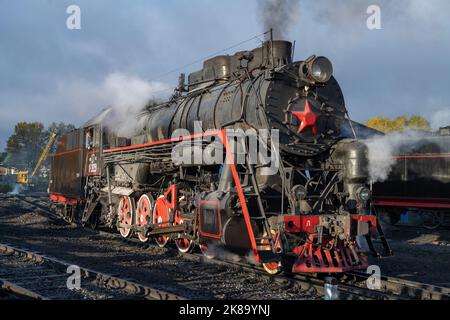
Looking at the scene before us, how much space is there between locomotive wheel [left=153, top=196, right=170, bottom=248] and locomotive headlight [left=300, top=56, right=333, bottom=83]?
4062 millimetres

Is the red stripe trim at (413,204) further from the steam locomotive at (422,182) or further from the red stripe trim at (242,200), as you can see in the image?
the red stripe trim at (242,200)

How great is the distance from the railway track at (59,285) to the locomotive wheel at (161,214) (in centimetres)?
250

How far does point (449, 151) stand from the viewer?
556 inches

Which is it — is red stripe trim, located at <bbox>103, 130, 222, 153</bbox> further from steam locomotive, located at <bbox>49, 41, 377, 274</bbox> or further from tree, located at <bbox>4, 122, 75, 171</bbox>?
tree, located at <bbox>4, 122, 75, 171</bbox>

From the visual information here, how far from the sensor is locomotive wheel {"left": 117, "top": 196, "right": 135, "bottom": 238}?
1154cm

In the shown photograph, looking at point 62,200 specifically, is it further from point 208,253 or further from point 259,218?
point 259,218

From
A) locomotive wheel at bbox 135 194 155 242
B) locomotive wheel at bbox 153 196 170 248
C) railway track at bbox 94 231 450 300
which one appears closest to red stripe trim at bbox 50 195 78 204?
locomotive wheel at bbox 135 194 155 242

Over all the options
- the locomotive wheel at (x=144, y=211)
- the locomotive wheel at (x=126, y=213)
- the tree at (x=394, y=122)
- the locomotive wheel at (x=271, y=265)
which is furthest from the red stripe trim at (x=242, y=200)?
the tree at (x=394, y=122)

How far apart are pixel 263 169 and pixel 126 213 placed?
17.8 ft

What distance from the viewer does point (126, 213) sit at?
11867mm

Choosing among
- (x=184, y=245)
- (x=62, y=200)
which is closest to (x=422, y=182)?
(x=184, y=245)

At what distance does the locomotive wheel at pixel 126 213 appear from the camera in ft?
37.9
